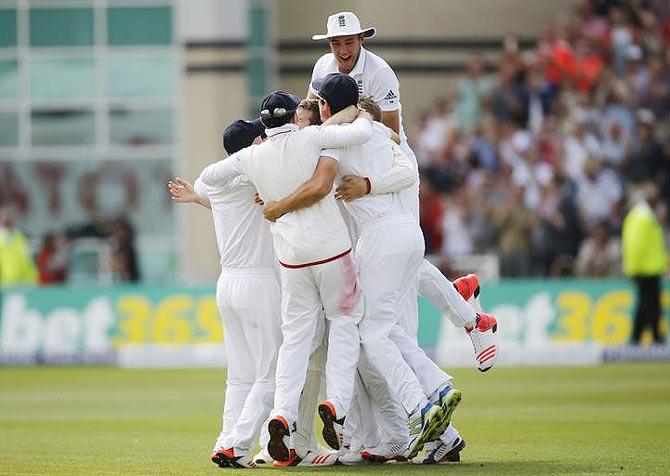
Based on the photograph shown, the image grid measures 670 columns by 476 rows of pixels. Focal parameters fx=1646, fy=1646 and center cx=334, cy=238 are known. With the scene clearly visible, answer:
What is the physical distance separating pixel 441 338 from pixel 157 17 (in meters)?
10.4

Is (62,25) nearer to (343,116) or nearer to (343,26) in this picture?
(343,26)

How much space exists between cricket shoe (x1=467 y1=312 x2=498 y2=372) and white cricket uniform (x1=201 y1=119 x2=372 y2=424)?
1.22 meters

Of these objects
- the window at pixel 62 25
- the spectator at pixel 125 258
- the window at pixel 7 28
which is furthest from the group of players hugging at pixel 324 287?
the window at pixel 7 28

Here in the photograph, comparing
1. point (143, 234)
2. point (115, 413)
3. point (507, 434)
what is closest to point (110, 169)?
point (143, 234)

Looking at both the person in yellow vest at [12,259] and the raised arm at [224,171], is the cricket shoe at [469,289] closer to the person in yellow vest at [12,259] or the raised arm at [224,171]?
the raised arm at [224,171]

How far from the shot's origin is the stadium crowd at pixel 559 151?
22766mm

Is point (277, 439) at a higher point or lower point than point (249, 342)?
lower

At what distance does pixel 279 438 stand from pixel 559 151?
14.3 m

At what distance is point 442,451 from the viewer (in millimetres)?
10141

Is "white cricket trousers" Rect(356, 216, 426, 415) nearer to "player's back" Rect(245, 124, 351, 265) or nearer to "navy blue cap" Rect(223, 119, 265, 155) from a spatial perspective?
"player's back" Rect(245, 124, 351, 265)

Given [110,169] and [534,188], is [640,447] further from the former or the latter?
[110,169]

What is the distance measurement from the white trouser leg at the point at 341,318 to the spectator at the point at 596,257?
13037 millimetres

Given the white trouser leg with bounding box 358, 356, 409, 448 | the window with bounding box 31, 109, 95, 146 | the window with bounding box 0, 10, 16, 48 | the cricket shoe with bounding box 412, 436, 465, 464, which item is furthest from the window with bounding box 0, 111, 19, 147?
the cricket shoe with bounding box 412, 436, 465, 464

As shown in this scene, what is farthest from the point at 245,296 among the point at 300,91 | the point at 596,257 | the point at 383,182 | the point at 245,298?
the point at 300,91
